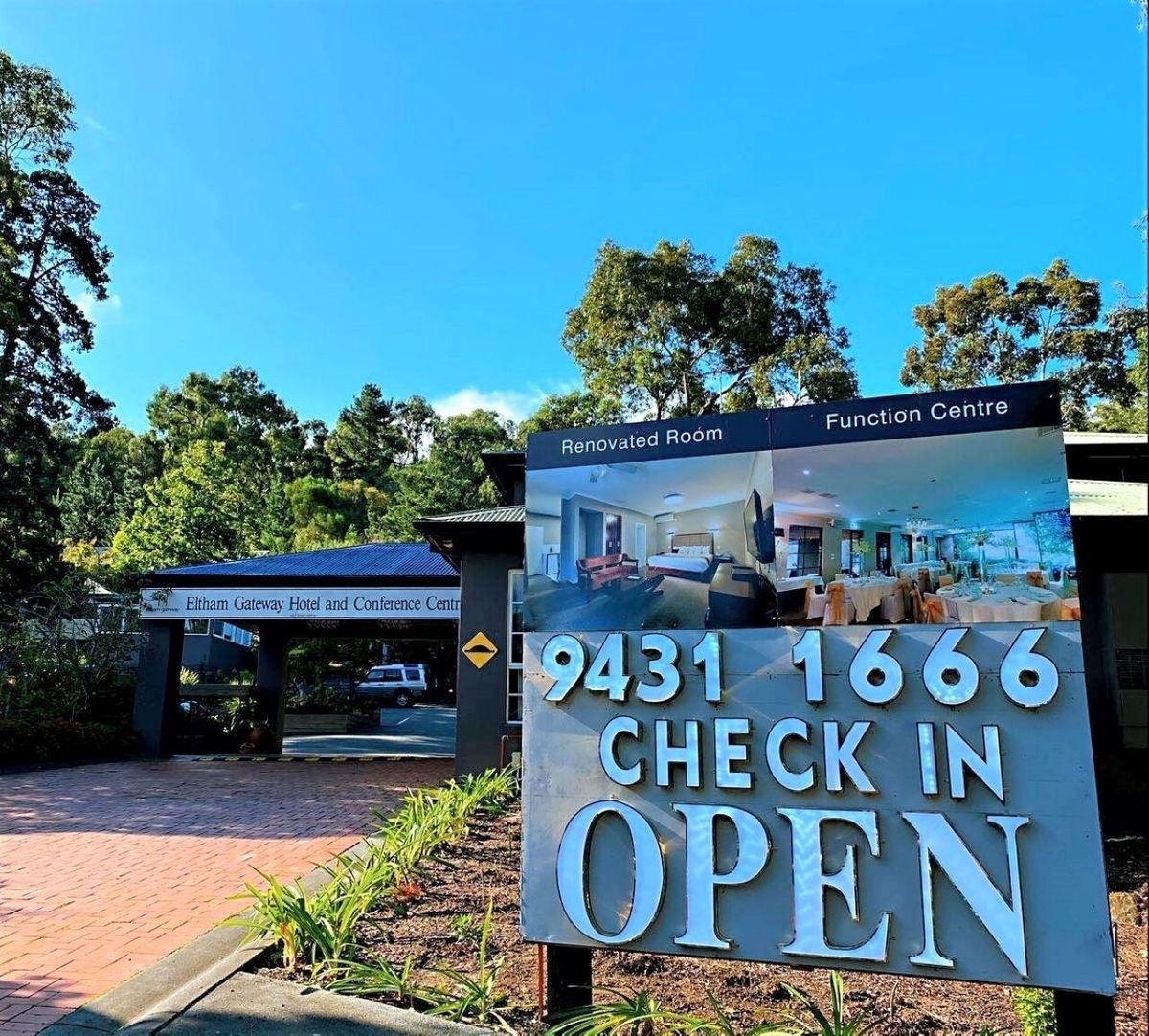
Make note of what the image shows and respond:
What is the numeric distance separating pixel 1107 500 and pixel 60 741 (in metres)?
15.0

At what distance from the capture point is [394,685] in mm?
31297

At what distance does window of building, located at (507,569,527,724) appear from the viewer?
10.6 m

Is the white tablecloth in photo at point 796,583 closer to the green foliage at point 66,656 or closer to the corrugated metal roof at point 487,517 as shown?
the corrugated metal roof at point 487,517

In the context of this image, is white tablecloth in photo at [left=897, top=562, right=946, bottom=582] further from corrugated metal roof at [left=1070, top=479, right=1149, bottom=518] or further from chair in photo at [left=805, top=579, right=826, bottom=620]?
corrugated metal roof at [left=1070, top=479, right=1149, bottom=518]

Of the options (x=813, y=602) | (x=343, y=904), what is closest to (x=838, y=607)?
(x=813, y=602)

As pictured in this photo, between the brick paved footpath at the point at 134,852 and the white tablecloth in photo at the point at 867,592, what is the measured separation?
3877mm

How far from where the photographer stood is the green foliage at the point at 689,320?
81.8 ft

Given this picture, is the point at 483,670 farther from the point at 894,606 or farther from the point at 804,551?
the point at 894,606

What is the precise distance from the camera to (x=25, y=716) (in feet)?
46.0

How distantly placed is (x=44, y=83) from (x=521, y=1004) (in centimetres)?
2361

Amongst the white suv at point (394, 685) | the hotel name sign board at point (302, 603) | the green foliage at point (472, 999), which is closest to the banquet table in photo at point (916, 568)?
the green foliage at point (472, 999)

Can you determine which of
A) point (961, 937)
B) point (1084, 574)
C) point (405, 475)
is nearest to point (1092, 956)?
point (961, 937)

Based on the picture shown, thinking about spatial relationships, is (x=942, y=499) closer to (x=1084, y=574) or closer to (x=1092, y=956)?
(x=1092, y=956)

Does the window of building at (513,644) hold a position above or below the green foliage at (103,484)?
below
